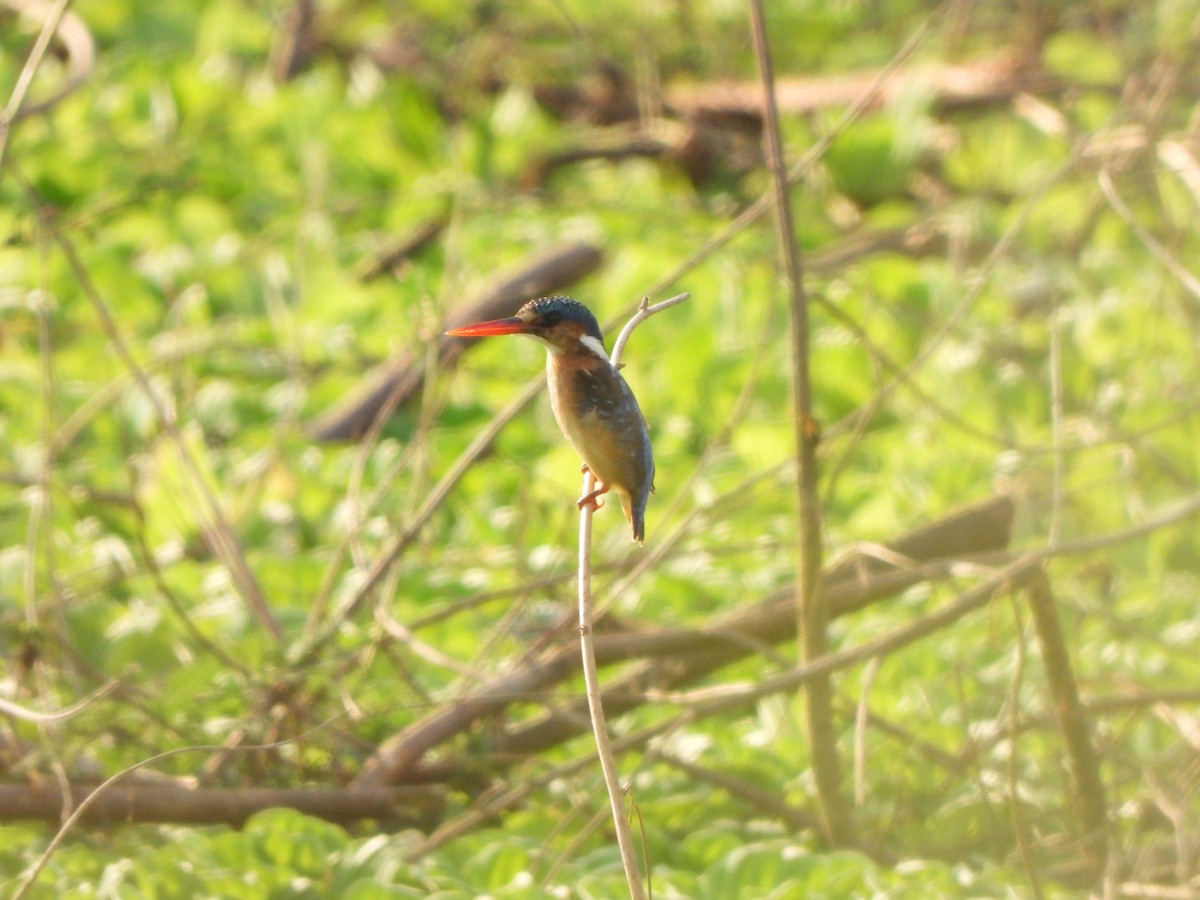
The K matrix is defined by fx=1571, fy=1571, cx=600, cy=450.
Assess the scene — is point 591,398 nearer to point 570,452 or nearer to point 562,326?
point 562,326

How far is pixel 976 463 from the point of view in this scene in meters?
3.55

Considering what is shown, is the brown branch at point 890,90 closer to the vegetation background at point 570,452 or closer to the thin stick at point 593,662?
the vegetation background at point 570,452

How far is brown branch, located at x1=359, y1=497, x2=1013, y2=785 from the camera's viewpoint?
2.40 metres

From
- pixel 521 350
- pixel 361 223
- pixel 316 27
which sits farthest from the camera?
pixel 316 27

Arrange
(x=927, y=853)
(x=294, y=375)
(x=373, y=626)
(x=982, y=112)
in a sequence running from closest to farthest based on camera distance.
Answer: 1. (x=927, y=853)
2. (x=373, y=626)
3. (x=294, y=375)
4. (x=982, y=112)

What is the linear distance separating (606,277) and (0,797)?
2.54m

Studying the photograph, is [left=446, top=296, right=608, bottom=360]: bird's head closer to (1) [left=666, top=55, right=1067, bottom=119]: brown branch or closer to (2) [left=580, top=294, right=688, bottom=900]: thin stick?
(2) [left=580, top=294, right=688, bottom=900]: thin stick

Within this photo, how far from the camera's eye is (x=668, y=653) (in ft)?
7.98

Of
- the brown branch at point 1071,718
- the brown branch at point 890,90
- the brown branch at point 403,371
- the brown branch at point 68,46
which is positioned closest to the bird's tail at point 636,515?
the brown branch at point 1071,718

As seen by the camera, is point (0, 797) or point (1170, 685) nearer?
point (0, 797)

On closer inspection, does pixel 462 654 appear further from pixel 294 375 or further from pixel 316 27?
→ pixel 316 27

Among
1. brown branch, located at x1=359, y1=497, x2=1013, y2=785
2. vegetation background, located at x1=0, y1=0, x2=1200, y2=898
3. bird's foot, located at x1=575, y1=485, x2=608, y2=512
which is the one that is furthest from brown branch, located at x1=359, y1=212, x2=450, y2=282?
bird's foot, located at x1=575, y1=485, x2=608, y2=512

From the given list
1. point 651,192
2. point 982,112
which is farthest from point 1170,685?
point 982,112

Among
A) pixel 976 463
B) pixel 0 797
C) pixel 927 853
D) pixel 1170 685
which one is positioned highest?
pixel 976 463
